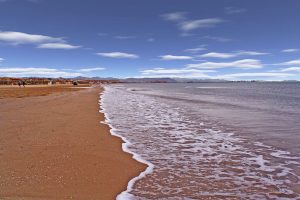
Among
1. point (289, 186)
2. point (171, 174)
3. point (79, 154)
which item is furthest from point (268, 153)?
point (79, 154)

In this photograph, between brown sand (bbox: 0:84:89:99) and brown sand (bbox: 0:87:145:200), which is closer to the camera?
brown sand (bbox: 0:87:145:200)

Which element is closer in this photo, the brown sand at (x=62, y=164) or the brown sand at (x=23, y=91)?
the brown sand at (x=62, y=164)

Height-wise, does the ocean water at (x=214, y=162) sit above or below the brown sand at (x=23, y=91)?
above

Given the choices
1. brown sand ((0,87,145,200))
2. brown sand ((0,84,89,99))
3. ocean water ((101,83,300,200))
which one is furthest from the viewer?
brown sand ((0,84,89,99))

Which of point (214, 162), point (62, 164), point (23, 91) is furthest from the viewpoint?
point (23, 91)

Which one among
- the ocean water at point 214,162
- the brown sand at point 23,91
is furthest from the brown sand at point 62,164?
the brown sand at point 23,91

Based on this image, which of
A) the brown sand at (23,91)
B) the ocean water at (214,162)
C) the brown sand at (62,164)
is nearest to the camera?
the brown sand at (62,164)

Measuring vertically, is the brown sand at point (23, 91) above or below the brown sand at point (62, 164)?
below

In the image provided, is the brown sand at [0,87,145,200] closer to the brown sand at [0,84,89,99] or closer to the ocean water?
the ocean water

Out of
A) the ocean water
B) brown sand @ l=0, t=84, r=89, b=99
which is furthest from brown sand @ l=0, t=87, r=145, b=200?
brown sand @ l=0, t=84, r=89, b=99

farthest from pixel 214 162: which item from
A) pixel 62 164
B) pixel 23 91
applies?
pixel 23 91

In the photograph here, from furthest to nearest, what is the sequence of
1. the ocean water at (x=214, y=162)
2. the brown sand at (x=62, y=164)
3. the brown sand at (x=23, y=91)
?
the brown sand at (x=23, y=91)
the ocean water at (x=214, y=162)
the brown sand at (x=62, y=164)

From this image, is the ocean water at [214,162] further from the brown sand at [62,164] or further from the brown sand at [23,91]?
the brown sand at [23,91]

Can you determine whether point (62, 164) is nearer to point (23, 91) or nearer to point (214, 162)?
point (214, 162)
